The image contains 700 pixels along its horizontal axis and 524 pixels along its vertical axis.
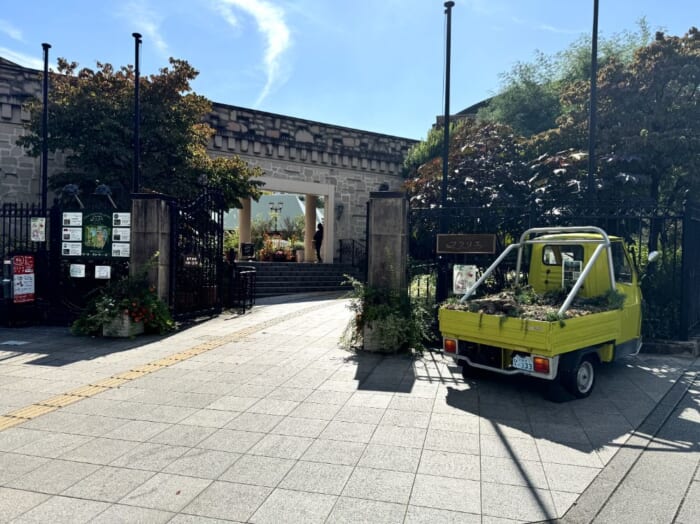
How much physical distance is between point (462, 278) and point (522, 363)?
2915 millimetres

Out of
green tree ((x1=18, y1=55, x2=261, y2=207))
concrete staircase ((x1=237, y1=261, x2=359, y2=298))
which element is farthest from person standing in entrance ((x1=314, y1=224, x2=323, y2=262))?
green tree ((x1=18, y1=55, x2=261, y2=207))

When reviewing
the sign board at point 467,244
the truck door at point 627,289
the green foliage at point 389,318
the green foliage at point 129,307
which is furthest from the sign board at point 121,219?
the truck door at point 627,289

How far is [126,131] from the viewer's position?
13.5 metres

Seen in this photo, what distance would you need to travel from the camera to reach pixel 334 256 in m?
22.6

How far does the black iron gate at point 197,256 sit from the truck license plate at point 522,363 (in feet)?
23.1

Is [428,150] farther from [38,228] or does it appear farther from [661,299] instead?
[38,228]

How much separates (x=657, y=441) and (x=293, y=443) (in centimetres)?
331

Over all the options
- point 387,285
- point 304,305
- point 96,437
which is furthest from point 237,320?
point 96,437

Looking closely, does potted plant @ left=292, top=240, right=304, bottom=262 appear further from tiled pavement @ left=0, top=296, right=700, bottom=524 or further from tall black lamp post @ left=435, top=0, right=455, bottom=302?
tiled pavement @ left=0, top=296, right=700, bottom=524

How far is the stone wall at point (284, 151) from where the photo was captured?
16031mm

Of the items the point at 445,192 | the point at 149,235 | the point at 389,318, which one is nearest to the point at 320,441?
the point at 389,318

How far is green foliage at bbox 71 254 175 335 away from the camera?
9.30 meters

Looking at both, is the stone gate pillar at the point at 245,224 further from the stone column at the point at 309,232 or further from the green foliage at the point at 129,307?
the green foliage at the point at 129,307

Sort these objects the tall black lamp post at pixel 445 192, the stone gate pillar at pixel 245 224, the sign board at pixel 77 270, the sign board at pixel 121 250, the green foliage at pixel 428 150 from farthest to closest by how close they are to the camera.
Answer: the stone gate pillar at pixel 245 224 → the green foliage at pixel 428 150 → the sign board at pixel 77 270 → the sign board at pixel 121 250 → the tall black lamp post at pixel 445 192
